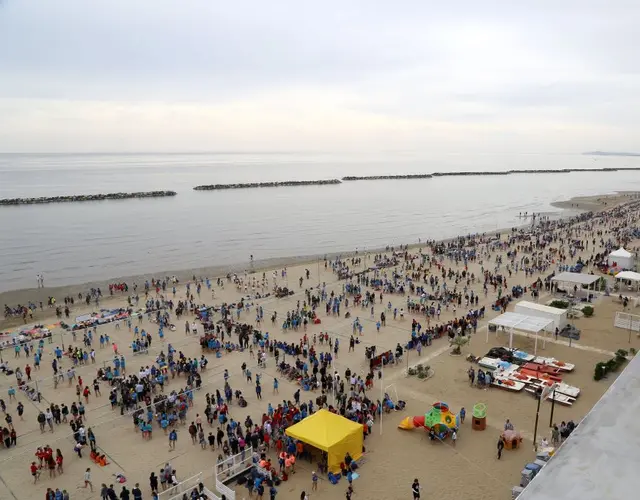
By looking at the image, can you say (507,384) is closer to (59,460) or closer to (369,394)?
(369,394)

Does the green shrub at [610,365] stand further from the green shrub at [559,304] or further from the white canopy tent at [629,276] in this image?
the white canopy tent at [629,276]

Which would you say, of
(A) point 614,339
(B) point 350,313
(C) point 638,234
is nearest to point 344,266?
(B) point 350,313

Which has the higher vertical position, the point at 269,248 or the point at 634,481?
the point at 634,481

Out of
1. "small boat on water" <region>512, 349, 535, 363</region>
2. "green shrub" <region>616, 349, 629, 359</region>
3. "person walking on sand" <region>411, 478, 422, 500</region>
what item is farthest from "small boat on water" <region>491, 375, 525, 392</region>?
"person walking on sand" <region>411, 478, 422, 500</region>

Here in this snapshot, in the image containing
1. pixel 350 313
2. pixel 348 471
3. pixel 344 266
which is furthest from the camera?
pixel 344 266

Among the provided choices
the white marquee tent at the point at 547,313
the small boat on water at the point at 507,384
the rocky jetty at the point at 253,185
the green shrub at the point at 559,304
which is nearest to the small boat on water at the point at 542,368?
the small boat on water at the point at 507,384

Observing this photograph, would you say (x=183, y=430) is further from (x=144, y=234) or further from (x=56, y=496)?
(x=144, y=234)

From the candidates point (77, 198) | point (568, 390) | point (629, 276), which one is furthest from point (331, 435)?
point (77, 198)
